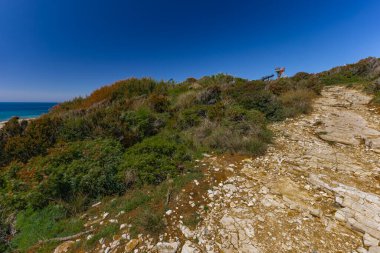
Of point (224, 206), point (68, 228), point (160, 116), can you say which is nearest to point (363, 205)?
point (224, 206)

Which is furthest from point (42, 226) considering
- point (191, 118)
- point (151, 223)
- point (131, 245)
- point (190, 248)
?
point (191, 118)

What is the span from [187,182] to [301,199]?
2.20 meters

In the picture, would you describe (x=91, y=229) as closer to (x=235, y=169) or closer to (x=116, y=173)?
(x=116, y=173)

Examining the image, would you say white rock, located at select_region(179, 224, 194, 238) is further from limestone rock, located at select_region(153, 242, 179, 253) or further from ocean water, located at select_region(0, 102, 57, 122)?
ocean water, located at select_region(0, 102, 57, 122)

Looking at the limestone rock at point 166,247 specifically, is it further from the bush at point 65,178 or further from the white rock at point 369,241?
the white rock at point 369,241

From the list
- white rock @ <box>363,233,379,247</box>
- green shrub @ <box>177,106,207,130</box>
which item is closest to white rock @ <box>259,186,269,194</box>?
white rock @ <box>363,233,379,247</box>

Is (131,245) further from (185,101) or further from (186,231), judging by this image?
(185,101)

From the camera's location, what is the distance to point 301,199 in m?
3.28

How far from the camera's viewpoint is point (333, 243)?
244 centimetres

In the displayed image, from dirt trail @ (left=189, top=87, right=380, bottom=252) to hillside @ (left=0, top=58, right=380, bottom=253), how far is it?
18 millimetres

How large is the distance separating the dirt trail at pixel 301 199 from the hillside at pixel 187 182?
0.02 meters

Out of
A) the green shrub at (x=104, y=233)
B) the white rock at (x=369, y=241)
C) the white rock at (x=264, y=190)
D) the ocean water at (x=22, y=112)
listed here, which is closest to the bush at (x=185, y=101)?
the white rock at (x=264, y=190)

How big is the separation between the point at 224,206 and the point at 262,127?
395 centimetres

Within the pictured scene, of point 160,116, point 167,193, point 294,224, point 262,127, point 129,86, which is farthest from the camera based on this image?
point 129,86
